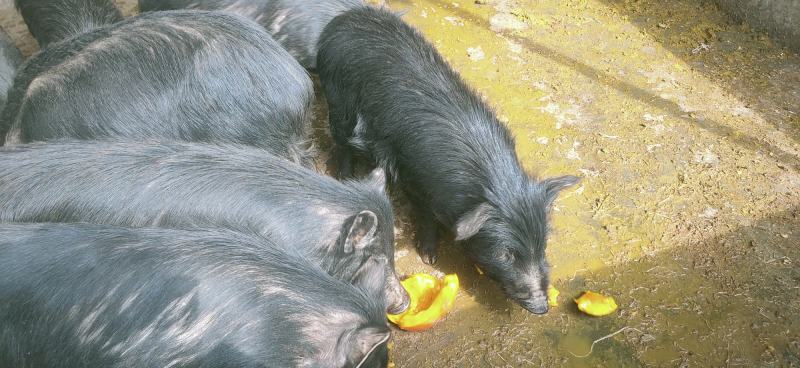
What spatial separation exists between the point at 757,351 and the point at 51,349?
3629mm

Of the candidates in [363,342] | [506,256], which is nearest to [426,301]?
[506,256]

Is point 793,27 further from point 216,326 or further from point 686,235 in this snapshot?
point 216,326

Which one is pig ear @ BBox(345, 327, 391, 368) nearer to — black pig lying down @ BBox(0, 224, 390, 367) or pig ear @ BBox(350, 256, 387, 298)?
black pig lying down @ BBox(0, 224, 390, 367)

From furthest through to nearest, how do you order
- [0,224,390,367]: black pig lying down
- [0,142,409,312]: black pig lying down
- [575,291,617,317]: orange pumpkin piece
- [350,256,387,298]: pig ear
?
[575,291,617,317]: orange pumpkin piece, [350,256,387,298]: pig ear, [0,142,409,312]: black pig lying down, [0,224,390,367]: black pig lying down

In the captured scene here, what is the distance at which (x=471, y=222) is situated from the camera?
3.64 m

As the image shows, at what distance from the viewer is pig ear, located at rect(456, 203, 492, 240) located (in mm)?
3648

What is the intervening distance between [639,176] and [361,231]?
2524 mm

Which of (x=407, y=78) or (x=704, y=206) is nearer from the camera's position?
(x=407, y=78)

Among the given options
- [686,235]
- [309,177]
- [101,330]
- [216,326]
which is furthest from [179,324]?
[686,235]

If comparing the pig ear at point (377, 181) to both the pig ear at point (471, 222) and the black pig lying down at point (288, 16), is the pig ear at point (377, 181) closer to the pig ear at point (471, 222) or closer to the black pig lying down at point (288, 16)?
the pig ear at point (471, 222)

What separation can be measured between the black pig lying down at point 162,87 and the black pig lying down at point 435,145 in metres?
0.56

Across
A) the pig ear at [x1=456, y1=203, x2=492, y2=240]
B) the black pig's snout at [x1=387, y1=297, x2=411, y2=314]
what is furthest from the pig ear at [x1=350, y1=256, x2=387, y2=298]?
the pig ear at [x1=456, y1=203, x2=492, y2=240]

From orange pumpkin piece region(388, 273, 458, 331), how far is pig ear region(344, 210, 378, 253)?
0.69 metres

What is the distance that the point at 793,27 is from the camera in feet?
19.1
